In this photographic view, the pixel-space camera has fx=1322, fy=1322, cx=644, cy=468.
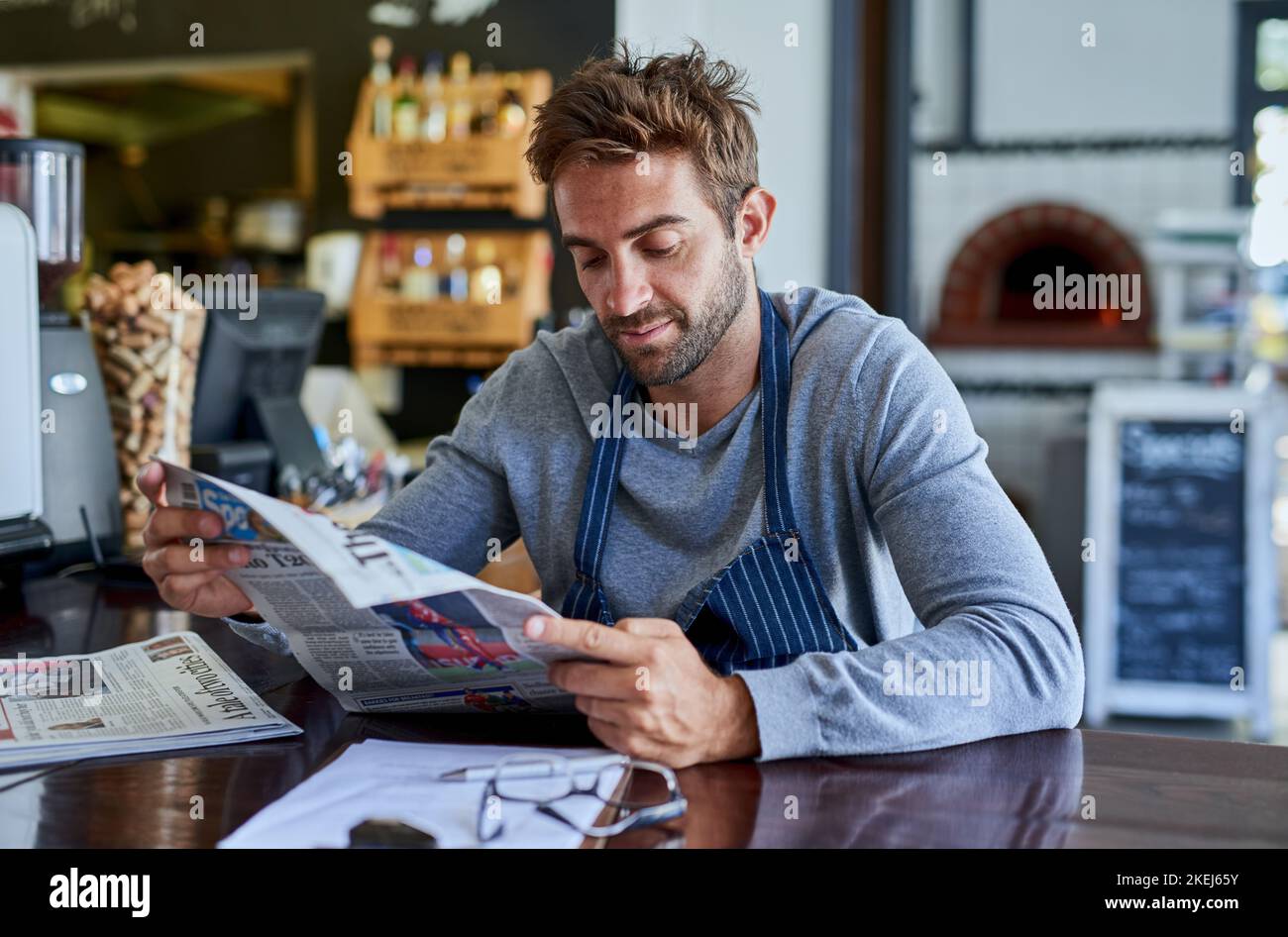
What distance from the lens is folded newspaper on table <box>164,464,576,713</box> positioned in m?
0.99

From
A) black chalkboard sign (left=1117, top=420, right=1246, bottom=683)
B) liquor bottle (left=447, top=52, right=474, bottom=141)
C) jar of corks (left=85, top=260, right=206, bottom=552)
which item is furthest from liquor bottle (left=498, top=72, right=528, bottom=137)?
black chalkboard sign (left=1117, top=420, right=1246, bottom=683)

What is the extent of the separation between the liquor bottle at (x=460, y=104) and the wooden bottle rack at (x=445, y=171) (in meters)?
0.04

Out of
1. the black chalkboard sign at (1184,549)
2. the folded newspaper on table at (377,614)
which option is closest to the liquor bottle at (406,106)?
the black chalkboard sign at (1184,549)

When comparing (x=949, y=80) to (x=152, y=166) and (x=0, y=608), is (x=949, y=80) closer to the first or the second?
(x=152, y=166)

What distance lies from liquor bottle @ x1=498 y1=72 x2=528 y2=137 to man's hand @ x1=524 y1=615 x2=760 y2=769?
132 inches

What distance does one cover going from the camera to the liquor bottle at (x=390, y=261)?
14.4 ft

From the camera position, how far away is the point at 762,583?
1.40 m

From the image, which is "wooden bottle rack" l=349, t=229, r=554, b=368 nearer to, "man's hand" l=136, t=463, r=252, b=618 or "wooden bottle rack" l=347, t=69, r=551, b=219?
"wooden bottle rack" l=347, t=69, r=551, b=219

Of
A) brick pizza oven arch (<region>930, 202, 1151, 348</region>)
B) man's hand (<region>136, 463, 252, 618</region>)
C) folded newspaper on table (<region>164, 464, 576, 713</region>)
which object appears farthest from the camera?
brick pizza oven arch (<region>930, 202, 1151, 348</region>)

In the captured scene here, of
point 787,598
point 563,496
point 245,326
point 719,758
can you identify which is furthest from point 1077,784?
point 245,326

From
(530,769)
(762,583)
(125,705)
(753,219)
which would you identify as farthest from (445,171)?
(530,769)

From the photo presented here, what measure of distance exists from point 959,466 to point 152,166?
6.07 meters

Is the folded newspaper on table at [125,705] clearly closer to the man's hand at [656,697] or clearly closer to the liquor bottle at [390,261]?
the man's hand at [656,697]
